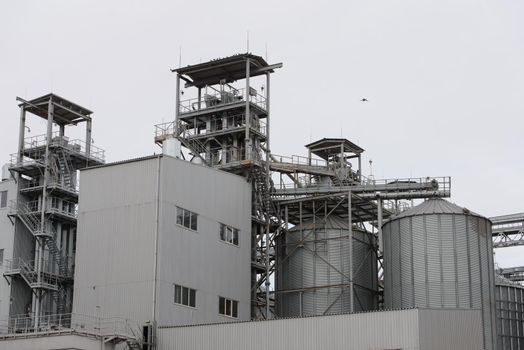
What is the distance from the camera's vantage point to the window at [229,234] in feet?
209

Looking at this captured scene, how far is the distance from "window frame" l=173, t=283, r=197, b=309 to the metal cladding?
69.2 feet

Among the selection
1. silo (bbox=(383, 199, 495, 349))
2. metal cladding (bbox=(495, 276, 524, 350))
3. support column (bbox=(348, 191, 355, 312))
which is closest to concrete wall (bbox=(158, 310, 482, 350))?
silo (bbox=(383, 199, 495, 349))

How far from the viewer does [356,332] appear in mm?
50062

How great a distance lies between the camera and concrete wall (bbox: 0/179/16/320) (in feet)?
242

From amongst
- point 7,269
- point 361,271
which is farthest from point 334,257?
point 7,269

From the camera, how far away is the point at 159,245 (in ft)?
191

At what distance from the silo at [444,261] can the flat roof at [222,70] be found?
17591mm

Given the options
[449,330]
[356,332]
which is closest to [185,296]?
[356,332]

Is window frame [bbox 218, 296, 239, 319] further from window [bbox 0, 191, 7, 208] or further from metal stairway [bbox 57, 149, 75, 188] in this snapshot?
window [bbox 0, 191, 7, 208]

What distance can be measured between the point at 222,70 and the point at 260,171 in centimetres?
976

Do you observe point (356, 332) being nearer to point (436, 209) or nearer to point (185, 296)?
point (185, 296)

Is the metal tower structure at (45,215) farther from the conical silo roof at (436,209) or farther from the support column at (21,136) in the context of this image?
the conical silo roof at (436,209)

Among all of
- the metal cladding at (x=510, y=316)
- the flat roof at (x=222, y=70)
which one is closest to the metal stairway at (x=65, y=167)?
the flat roof at (x=222, y=70)

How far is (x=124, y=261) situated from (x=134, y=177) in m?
5.57
